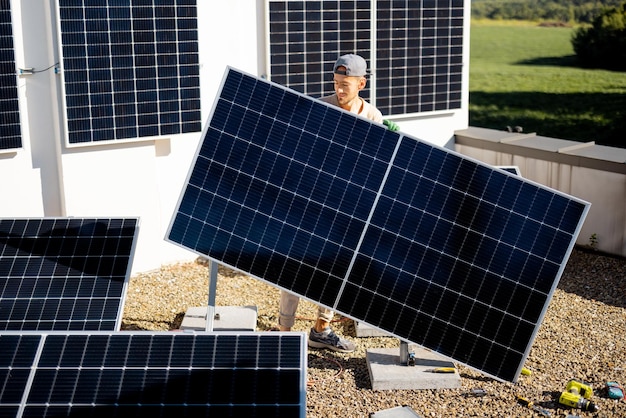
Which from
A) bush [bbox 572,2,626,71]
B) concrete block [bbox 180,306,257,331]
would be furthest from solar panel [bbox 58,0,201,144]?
bush [bbox 572,2,626,71]

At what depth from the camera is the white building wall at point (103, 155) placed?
11.6 metres

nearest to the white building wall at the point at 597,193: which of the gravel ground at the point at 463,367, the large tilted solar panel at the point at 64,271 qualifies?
the gravel ground at the point at 463,367

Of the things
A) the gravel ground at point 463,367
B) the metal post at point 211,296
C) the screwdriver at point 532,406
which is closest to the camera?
the screwdriver at point 532,406

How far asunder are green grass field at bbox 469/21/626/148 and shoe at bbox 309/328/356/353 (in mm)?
17062

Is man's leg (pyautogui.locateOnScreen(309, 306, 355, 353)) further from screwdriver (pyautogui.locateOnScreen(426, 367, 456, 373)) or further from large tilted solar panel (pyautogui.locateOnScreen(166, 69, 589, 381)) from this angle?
large tilted solar panel (pyautogui.locateOnScreen(166, 69, 589, 381))

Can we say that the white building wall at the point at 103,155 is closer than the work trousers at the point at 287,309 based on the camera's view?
No

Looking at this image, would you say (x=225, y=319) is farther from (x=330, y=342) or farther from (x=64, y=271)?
(x=64, y=271)

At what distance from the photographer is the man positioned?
9.76 m

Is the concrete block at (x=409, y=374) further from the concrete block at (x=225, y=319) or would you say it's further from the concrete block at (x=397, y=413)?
the concrete block at (x=225, y=319)

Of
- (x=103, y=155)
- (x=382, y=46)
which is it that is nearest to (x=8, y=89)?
(x=103, y=155)

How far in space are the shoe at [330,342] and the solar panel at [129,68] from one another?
12.3 ft

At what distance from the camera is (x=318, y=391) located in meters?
9.32

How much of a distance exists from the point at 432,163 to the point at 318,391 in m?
2.54

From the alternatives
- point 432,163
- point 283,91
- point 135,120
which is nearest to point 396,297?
point 432,163
